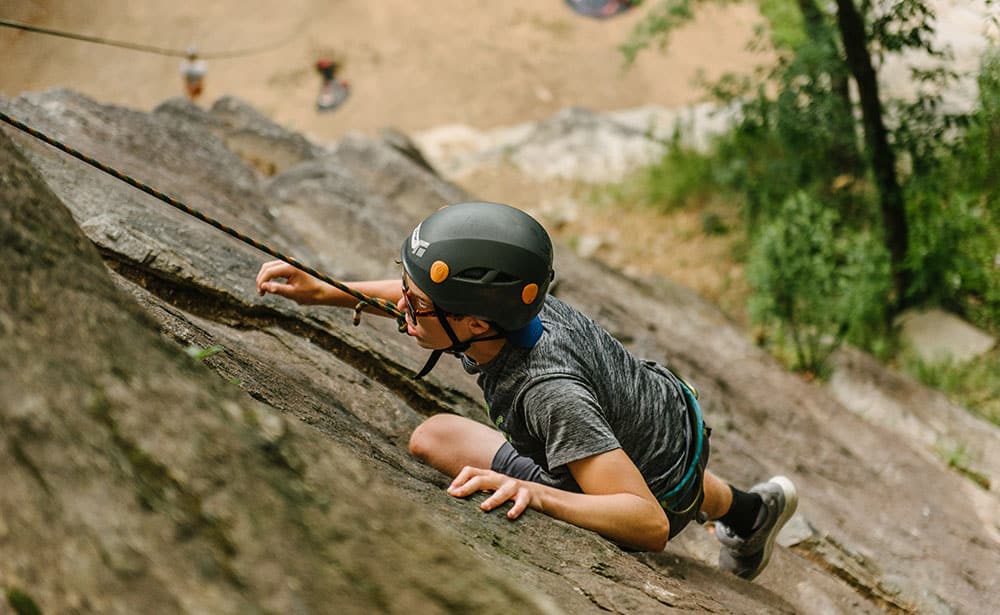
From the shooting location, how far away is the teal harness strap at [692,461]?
2678 mm

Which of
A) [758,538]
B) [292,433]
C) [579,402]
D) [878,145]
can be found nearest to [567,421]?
[579,402]

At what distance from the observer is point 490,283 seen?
7.45 feet

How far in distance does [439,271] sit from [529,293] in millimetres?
246

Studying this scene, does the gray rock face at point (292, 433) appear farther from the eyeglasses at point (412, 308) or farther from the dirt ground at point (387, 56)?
the dirt ground at point (387, 56)

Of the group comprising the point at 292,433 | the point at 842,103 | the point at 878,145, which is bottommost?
the point at 292,433

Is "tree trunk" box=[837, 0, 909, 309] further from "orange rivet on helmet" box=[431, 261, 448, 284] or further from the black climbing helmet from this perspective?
"orange rivet on helmet" box=[431, 261, 448, 284]

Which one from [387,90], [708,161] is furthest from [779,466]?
[387,90]

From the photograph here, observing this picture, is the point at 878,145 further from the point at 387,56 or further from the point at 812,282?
the point at 387,56

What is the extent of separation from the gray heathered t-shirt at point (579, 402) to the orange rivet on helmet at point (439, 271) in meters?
0.28

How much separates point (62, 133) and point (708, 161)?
23.2ft

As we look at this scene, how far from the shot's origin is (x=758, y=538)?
10.3 ft

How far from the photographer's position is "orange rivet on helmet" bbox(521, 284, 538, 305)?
2.30 metres

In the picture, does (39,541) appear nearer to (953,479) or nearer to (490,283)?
(490,283)

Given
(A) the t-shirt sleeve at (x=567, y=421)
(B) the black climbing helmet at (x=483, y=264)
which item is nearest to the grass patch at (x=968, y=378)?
(A) the t-shirt sleeve at (x=567, y=421)
